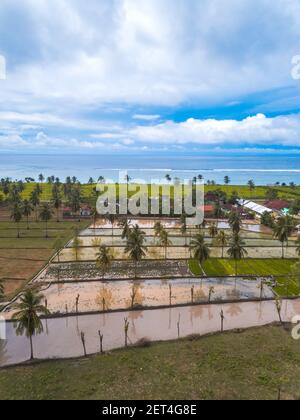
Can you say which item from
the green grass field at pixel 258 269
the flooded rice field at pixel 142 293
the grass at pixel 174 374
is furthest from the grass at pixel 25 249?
the green grass field at pixel 258 269

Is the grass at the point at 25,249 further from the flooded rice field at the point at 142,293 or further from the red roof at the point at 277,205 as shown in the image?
the red roof at the point at 277,205

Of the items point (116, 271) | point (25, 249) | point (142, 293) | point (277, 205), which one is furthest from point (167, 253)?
point (277, 205)

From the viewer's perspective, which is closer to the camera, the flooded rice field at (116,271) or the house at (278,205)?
the flooded rice field at (116,271)

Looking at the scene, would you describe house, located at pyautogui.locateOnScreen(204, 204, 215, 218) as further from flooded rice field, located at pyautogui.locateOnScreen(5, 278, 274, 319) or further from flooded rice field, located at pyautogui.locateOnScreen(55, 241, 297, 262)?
flooded rice field, located at pyautogui.locateOnScreen(5, 278, 274, 319)

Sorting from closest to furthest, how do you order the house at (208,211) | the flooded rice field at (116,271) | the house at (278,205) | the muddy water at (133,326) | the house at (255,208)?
the muddy water at (133,326) → the flooded rice field at (116,271) → the house at (208,211) → the house at (255,208) → the house at (278,205)

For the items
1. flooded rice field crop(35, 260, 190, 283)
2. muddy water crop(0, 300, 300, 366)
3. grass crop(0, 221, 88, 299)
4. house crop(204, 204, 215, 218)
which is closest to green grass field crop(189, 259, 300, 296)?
flooded rice field crop(35, 260, 190, 283)

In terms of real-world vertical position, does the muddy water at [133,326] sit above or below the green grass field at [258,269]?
below

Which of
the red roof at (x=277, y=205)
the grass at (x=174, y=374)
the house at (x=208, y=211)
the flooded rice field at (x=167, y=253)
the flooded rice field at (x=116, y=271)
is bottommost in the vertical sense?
the grass at (x=174, y=374)
